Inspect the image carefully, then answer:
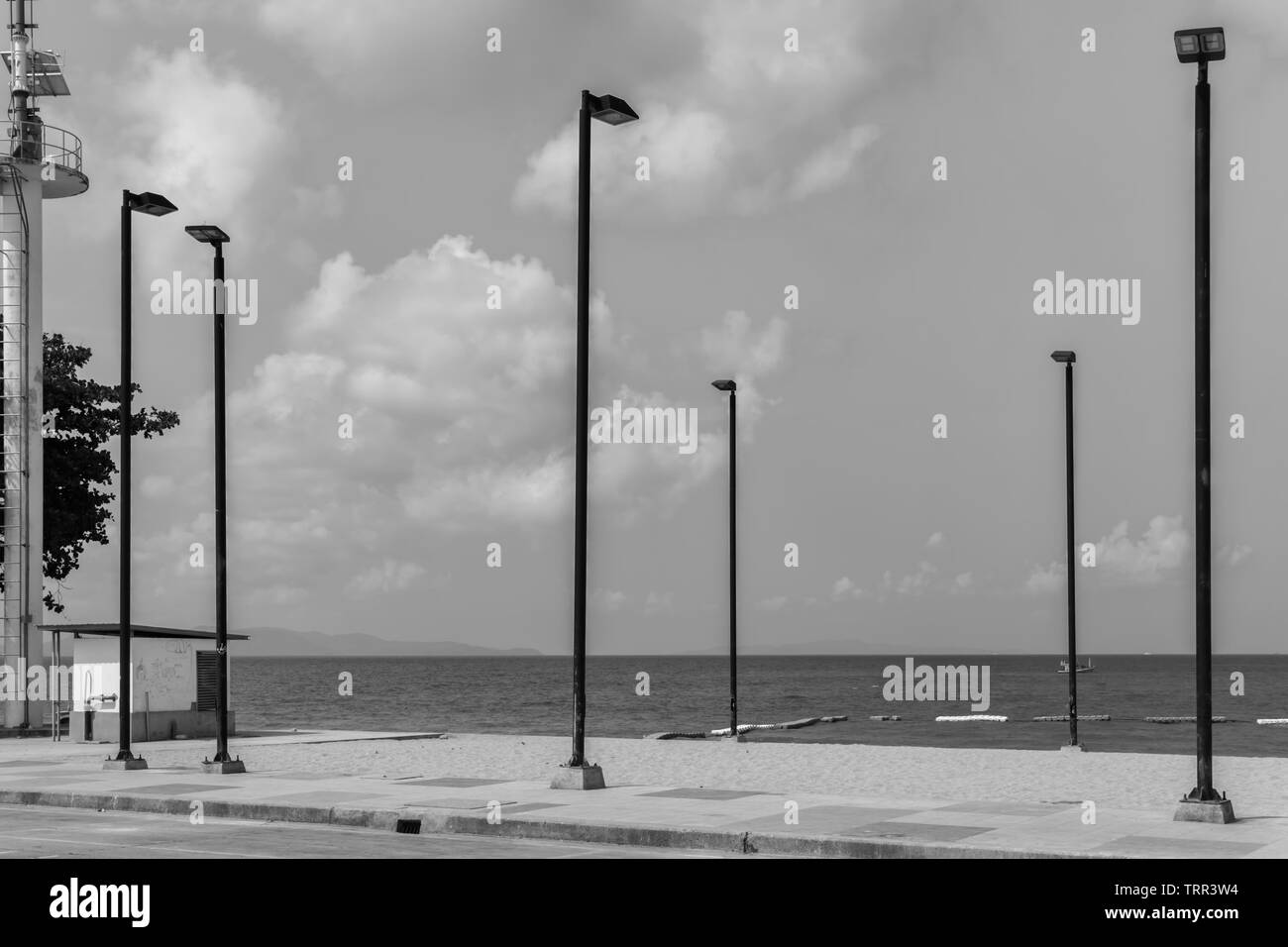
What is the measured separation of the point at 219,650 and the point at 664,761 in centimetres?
799

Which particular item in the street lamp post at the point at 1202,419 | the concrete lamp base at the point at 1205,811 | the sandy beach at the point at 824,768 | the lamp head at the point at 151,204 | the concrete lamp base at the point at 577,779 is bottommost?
the sandy beach at the point at 824,768

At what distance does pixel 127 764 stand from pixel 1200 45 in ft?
58.5

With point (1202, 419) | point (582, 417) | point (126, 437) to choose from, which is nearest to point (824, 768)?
point (582, 417)

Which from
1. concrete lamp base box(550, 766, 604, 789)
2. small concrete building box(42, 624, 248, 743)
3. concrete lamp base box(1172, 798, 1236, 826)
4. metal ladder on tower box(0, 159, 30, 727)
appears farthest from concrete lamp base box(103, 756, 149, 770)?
concrete lamp base box(1172, 798, 1236, 826)

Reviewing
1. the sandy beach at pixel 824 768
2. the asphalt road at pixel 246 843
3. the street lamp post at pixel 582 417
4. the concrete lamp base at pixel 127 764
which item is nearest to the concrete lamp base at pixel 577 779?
the street lamp post at pixel 582 417

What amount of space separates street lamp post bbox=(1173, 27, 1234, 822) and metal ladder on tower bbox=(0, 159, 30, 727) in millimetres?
26097

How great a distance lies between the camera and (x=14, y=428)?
34250mm

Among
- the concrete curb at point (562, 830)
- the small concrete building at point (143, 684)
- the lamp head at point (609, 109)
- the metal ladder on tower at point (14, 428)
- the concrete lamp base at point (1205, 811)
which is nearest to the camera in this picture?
the concrete curb at point (562, 830)

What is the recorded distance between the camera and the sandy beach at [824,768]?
20.4 metres

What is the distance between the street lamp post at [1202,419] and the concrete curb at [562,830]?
3257 mm

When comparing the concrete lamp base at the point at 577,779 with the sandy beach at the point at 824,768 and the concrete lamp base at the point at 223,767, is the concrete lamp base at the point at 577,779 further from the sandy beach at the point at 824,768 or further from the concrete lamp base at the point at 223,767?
the concrete lamp base at the point at 223,767

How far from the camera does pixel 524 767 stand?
2533 centimetres
